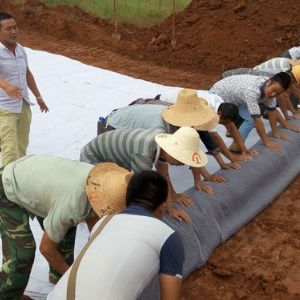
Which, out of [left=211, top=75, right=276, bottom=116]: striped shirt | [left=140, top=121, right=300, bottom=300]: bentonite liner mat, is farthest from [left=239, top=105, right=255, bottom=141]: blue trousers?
[left=140, top=121, right=300, bottom=300]: bentonite liner mat

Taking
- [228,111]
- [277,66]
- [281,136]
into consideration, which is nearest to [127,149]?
[228,111]

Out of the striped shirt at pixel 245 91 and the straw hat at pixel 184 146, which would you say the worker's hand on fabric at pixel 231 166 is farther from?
the straw hat at pixel 184 146

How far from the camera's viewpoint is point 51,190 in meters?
2.71

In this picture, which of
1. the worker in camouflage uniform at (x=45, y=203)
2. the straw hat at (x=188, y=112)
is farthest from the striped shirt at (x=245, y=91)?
the worker in camouflage uniform at (x=45, y=203)

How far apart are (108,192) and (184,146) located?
77cm

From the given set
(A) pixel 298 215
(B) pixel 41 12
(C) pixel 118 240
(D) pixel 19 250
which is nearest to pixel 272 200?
(A) pixel 298 215

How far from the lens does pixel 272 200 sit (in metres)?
4.77

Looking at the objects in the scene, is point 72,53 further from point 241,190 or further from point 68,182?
point 68,182

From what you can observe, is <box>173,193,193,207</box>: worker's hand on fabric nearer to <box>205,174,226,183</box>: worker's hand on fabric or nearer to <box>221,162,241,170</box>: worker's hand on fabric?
<box>205,174,226,183</box>: worker's hand on fabric

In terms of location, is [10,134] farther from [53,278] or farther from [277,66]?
[277,66]

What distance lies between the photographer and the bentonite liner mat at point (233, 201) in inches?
146

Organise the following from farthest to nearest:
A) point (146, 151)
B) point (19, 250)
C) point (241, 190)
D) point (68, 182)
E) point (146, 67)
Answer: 1. point (146, 67)
2. point (241, 190)
3. point (146, 151)
4. point (19, 250)
5. point (68, 182)

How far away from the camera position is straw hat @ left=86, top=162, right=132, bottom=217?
253 centimetres

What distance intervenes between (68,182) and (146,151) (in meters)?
0.78
